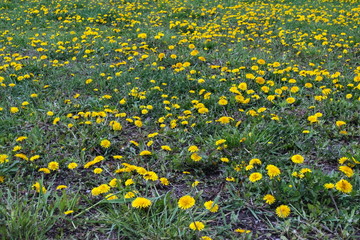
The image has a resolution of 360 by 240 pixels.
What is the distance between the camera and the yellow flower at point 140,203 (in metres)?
1.96

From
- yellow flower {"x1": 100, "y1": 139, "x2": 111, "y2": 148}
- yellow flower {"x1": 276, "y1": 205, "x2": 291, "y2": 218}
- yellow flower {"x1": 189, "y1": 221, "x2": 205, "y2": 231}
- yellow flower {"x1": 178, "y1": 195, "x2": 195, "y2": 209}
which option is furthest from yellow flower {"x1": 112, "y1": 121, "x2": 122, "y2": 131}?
yellow flower {"x1": 276, "y1": 205, "x2": 291, "y2": 218}

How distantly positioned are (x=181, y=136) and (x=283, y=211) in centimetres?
130

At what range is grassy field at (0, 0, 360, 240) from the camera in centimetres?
200

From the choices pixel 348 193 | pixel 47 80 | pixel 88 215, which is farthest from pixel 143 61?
pixel 348 193

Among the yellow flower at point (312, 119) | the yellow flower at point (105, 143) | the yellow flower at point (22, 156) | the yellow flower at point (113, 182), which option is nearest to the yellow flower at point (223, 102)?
the yellow flower at point (312, 119)

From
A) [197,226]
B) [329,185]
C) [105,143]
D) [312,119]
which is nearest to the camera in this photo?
[197,226]

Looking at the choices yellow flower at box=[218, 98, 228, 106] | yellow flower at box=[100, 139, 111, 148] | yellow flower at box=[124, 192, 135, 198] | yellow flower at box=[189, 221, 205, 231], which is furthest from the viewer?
yellow flower at box=[218, 98, 228, 106]

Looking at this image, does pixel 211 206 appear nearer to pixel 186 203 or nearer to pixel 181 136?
pixel 186 203

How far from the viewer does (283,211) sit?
1.99 meters

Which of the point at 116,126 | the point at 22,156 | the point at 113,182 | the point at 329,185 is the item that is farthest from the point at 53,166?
the point at 329,185

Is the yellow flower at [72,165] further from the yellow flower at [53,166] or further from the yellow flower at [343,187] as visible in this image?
the yellow flower at [343,187]

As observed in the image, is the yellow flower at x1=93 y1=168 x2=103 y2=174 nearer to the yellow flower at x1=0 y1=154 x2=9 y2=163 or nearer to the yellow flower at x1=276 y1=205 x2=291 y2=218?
the yellow flower at x1=0 y1=154 x2=9 y2=163

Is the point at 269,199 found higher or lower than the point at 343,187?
lower

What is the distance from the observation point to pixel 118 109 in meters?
3.54
